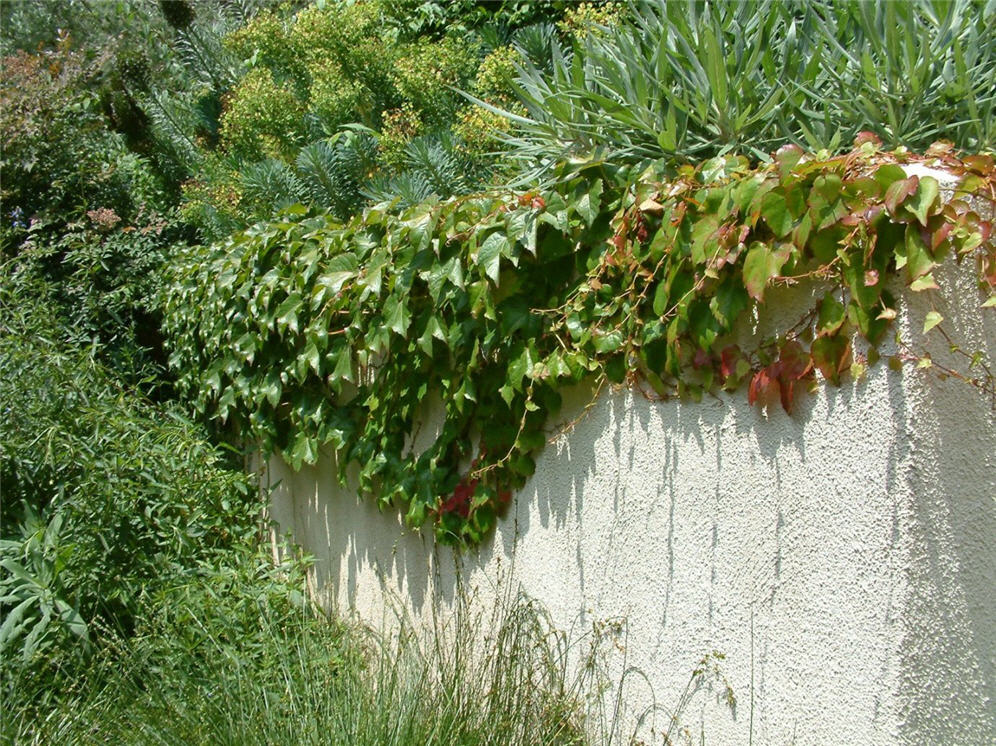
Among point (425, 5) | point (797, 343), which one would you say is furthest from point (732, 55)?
point (425, 5)

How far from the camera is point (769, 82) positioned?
295 centimetres

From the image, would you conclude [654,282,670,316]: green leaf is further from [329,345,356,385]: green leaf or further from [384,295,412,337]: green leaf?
[329,345,356,385]: green leaf

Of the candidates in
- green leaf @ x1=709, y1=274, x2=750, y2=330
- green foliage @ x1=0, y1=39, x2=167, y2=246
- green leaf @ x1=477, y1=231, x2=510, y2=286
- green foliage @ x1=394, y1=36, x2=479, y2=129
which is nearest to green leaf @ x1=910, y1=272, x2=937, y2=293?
green leaf @ x1=709, y1=274, x2=750, y2=330

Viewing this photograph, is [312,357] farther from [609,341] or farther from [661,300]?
[661,300]

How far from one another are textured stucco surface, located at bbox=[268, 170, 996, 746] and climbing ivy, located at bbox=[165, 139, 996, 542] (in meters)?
0.12

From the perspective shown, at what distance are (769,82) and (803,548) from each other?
138cm

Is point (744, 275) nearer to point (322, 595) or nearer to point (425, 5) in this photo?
point (322, 595)

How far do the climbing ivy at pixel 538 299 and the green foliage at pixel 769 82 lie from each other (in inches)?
7.3

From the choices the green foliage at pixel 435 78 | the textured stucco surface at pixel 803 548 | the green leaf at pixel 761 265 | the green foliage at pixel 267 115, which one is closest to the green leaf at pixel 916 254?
the textured stucco surface at pixel 803 548

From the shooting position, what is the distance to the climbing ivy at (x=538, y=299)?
2.49 m

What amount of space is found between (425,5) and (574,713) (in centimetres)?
624

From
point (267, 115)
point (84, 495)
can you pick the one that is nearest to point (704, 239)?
point (84, 495)

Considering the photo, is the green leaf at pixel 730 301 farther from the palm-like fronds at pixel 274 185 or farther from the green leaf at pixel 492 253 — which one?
the palm-like fronds at pixel 274 185

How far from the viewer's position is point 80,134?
8.75 m
